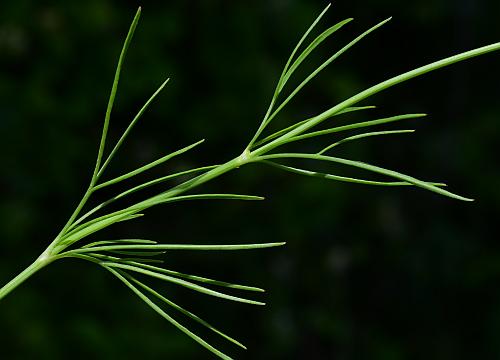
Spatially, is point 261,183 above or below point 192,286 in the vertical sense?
below

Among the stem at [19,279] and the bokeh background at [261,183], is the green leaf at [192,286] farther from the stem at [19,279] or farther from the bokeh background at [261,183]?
the bokeh background at [261,183]

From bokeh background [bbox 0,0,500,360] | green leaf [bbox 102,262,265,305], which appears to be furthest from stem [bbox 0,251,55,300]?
bokeh background [bbox 0,0,500,360]

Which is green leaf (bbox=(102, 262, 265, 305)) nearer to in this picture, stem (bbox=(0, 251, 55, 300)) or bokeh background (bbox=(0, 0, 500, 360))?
stem (bbox=(0, 251, 55, 300))

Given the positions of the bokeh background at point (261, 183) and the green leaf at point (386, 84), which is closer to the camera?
the green leaf at point (386, 84)

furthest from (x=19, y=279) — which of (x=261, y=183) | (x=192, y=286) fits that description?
(x=261, y=183)

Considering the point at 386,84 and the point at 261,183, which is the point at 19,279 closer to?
the point at 386,84

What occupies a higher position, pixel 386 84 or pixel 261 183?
pixel 386 84

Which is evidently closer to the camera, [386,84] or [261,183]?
[386,84]

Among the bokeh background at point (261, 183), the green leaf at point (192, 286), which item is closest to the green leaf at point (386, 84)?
the green leaf at point (192, 286)

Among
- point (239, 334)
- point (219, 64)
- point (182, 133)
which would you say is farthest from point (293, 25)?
point (239, 334)
